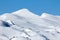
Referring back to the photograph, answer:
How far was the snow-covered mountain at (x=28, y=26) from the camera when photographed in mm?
38812

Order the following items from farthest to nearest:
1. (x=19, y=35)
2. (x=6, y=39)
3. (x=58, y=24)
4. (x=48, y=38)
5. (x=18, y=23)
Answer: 1. (x=58, y=24)
2. (x=18, y=23)
3. (x=48, y=38)
4. (x=19, y=35)
5. (x=6, y=39)

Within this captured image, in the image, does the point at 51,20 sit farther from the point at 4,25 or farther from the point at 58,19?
the point at 4,25

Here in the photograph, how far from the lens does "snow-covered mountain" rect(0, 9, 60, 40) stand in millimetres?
38812

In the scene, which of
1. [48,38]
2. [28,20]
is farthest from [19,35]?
[28,20]

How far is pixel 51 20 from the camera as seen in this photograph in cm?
5116

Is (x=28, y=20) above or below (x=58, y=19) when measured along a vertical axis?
below

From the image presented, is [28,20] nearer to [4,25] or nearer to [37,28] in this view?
[37,28]

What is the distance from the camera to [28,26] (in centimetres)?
4506

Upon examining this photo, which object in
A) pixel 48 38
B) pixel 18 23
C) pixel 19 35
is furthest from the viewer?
pixel 18 23

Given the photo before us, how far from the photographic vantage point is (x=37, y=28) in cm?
4597

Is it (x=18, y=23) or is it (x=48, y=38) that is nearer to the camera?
(x=48, y=38)

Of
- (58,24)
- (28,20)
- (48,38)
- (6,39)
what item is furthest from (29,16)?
(6,39)

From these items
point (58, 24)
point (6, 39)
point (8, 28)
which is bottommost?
point (6, 39)

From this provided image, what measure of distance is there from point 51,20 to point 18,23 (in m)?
8.03
